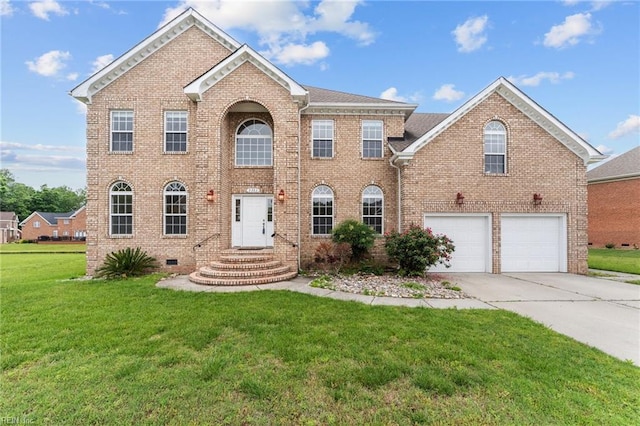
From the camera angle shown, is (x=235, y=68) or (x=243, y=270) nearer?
(x=243, y=270)

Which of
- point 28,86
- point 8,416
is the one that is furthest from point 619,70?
point 28,86

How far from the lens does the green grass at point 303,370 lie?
278cm

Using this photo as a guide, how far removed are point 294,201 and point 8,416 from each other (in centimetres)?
798

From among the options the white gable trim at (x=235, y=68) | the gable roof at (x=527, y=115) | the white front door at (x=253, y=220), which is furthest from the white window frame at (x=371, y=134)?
the white front door at (x=253, y=220)

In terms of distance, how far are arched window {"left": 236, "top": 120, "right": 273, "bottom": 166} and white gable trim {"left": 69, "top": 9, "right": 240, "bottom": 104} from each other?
3227mm

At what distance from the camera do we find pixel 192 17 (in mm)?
10664

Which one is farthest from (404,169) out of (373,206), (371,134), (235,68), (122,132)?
(122,132)

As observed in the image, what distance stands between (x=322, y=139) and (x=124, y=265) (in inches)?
360

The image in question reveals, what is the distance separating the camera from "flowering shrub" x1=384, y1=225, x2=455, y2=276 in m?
9.21

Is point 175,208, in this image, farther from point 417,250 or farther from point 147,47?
point 417,250

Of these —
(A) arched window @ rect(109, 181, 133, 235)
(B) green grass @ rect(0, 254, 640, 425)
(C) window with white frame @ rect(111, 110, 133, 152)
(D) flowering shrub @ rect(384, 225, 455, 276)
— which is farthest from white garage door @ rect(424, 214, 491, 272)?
(C) window with white frame @ rect(111, 110, 133, 152)

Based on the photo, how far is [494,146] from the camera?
1090cm

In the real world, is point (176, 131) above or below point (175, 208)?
above

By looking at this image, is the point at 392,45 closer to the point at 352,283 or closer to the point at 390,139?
the point at 390,139
